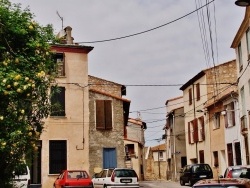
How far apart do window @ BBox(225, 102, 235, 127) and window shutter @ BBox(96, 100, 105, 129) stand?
30.7 ft

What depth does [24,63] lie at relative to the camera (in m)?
11.9

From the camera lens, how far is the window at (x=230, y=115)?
108 feet

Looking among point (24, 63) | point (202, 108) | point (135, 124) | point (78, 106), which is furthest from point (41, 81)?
point (135, 124)

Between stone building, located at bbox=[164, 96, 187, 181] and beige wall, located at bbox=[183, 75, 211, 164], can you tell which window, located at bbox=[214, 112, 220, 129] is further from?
stone building, located at bbox=[164, 96, 187, 181]

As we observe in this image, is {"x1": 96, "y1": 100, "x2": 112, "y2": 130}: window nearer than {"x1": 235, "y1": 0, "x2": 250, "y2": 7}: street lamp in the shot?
No

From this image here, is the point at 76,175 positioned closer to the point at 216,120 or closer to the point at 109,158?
the point at 109,158

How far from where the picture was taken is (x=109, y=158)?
3209 cm

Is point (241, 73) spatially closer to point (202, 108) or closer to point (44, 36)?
point (202, 108)

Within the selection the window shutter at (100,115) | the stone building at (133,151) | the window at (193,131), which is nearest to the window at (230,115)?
the window at (193,131)

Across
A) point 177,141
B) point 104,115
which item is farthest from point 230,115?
point 177,141

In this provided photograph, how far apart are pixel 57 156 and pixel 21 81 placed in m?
19.5

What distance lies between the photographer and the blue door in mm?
31922

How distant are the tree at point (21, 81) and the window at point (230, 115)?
22.2 metres

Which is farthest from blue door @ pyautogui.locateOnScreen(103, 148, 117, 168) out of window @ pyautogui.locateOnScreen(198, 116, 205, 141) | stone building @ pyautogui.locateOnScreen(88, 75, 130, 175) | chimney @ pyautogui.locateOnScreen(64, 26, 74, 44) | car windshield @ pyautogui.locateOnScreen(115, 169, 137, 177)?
window @ pyautogui.locateOnScreen(198, 116, 205, 141)
